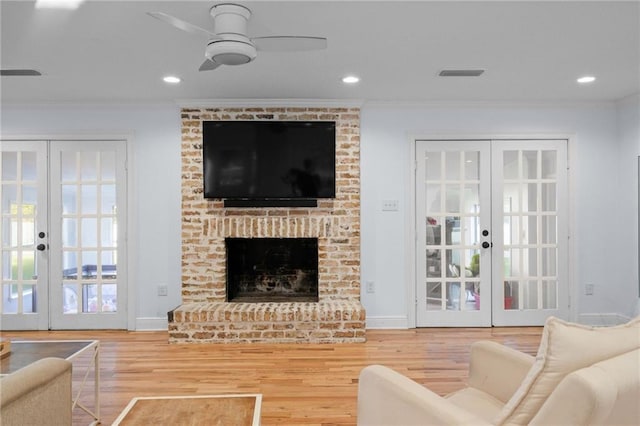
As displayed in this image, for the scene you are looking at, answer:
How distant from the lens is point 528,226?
15.3ft

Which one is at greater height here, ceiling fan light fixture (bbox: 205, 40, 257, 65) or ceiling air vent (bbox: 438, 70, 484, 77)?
ceiling air vent (bbox: 438, 70, 484, 77)

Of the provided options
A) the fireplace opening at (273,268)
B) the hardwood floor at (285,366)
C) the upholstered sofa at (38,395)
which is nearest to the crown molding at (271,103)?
the fireplace opening at (273,268)

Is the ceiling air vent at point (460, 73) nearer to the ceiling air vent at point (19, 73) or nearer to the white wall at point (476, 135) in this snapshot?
the white wall at point (476, 135)

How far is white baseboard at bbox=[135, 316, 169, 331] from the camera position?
4.58 m

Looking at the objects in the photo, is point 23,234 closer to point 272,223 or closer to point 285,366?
point 272,223

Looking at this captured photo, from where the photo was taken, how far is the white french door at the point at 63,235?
4.59 meters

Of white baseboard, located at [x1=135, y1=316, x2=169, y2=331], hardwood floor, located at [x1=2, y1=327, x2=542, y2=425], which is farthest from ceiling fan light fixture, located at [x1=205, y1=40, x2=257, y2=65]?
white baseboard, located at [x1=135, y1=316, x2=169, y2=331]

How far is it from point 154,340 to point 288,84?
286cm

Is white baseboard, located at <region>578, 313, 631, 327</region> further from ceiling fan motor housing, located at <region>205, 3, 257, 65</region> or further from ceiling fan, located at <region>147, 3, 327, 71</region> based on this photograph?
ceiling fan motor housing, located at <region>205, 3, 257, 65</region>

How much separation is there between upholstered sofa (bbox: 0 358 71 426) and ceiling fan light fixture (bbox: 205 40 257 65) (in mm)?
1755

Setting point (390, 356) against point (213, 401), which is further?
point (390, 356)

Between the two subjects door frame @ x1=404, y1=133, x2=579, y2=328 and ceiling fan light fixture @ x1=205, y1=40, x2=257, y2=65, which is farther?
door frame @ x1=404, y1=133, x2=579, y2=328

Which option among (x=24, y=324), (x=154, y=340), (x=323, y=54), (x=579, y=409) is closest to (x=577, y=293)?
(x=323, y=54)

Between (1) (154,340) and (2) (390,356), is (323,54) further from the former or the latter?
(1) (154,340)
